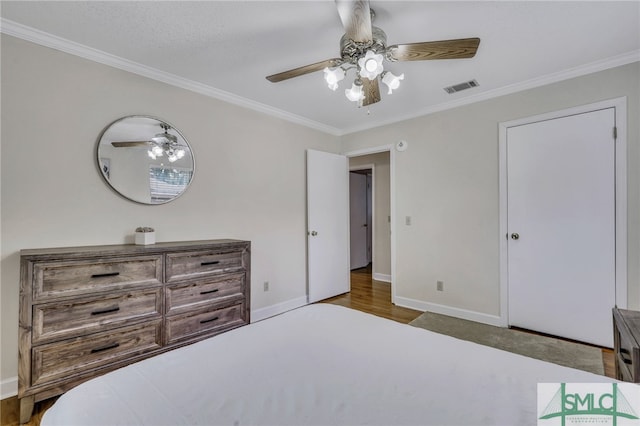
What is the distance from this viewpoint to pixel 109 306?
1934 millimetres

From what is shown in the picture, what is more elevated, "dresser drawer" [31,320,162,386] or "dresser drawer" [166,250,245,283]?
"dresser drawer" [166,250,245,283]

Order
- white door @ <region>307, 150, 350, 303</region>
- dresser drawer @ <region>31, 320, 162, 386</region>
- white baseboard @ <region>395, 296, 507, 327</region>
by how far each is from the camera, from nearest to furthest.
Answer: dresser drawer @ <region>31, 320, 162, 386</region>, white baseboard @ <region>395, 296, 507, 327</region>, white door @ <region>307, 150, 350, 303</region>

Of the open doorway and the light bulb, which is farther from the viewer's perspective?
the open doorway

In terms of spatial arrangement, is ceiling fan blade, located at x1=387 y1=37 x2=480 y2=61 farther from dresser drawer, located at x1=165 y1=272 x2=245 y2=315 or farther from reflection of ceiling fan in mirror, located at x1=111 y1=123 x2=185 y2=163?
dresser drawer, located at x1=165 y1=272 x2=245 y2=315

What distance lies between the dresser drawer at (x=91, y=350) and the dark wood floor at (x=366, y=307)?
286 millimetres

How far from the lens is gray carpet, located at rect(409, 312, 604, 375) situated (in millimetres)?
2270

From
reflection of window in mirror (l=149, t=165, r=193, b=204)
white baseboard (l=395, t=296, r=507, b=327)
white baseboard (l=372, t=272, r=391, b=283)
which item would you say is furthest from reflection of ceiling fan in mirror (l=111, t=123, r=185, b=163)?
white baseboard (l=372, t=272, r=391, b=283)

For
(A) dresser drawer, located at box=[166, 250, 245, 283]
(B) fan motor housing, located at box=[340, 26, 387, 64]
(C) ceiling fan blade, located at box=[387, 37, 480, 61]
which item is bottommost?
(A) dresser drawer, located at box=[166, 250, 245, 283]

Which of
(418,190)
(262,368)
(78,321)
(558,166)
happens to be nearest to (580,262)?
(558,166)

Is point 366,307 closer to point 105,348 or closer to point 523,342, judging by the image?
point 523,342

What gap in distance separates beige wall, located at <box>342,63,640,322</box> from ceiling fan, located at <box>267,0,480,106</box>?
164 cm

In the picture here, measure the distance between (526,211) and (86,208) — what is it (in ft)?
12.6

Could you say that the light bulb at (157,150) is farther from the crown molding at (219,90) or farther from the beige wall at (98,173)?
the crown molding at (219,90)

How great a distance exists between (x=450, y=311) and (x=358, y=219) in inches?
130
